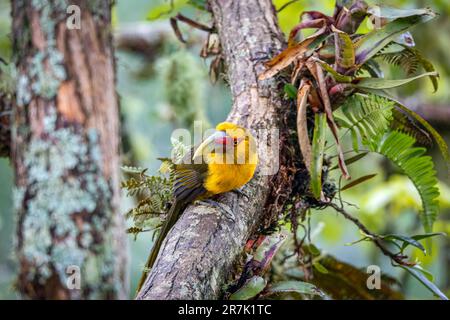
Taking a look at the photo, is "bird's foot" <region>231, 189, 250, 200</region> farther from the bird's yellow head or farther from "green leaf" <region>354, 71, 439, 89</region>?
"green leaf" <region>354, 71, 439, 89</region>

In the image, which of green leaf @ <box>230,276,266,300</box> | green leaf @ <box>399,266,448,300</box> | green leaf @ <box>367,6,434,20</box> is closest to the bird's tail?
green leaf @ <box>230,276,266,300</box>

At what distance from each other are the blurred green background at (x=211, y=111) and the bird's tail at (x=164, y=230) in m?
1.16

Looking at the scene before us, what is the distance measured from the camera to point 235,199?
5.84 feet

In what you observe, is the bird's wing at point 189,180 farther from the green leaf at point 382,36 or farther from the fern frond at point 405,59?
the fern frond at point 405,59

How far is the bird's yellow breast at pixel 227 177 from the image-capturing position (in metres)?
1.77

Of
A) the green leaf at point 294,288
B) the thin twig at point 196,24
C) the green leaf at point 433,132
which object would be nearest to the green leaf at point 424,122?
the green leaf at point 433,132

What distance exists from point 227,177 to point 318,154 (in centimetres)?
31

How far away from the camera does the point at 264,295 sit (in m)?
1.65

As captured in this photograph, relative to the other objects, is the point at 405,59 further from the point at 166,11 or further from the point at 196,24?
the point at 166,11

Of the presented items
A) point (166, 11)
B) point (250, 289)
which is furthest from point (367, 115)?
point (166, 11)

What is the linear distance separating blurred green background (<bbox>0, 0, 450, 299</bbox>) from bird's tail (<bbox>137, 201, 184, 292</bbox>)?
3.80 ft

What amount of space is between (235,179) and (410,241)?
69 cm

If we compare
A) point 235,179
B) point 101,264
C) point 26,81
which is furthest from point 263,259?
point 26,81
